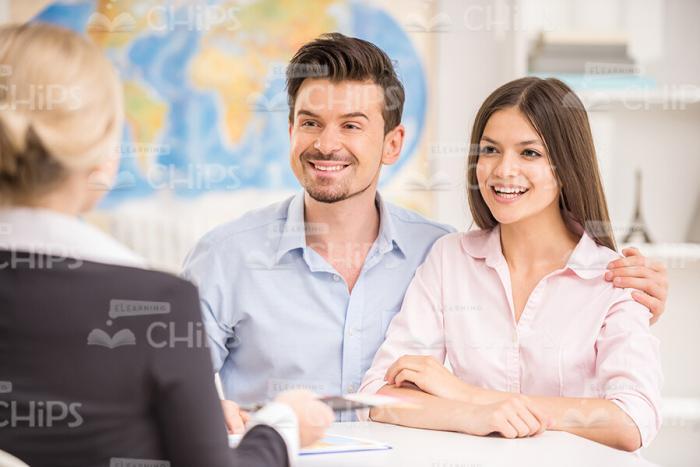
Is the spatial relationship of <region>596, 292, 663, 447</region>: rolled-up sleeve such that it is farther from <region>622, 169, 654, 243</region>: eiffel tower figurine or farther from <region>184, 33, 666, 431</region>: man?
<region>622, 169, 654, 243</region>: eiffel tower figurine

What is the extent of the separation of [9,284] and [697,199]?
83.2 inches

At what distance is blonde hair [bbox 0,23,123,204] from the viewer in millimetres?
874

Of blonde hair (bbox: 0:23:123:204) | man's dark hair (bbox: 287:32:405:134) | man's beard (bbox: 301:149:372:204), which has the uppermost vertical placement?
man's dark hair (bbox: 287:32:405:134)

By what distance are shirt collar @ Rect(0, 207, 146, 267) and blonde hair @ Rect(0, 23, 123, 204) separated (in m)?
0.02

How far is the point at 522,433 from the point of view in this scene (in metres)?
1.35

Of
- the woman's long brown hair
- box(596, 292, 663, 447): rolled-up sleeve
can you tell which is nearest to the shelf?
the woman's long brown hair

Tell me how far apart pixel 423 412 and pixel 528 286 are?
1.29ft

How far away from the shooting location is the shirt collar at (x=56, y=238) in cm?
87

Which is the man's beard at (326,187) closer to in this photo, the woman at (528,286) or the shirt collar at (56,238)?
the woman at (528,286)

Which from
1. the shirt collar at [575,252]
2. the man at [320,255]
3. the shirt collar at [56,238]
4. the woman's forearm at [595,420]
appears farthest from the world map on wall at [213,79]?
the shirt collar at [56,238]

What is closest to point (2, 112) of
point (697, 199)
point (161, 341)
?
point (161, 341)

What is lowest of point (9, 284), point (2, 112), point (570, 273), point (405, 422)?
point (405, 422)

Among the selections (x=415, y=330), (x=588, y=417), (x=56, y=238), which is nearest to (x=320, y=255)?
(x=415, y=330)

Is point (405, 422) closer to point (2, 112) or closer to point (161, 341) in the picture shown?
point (161, 341)
